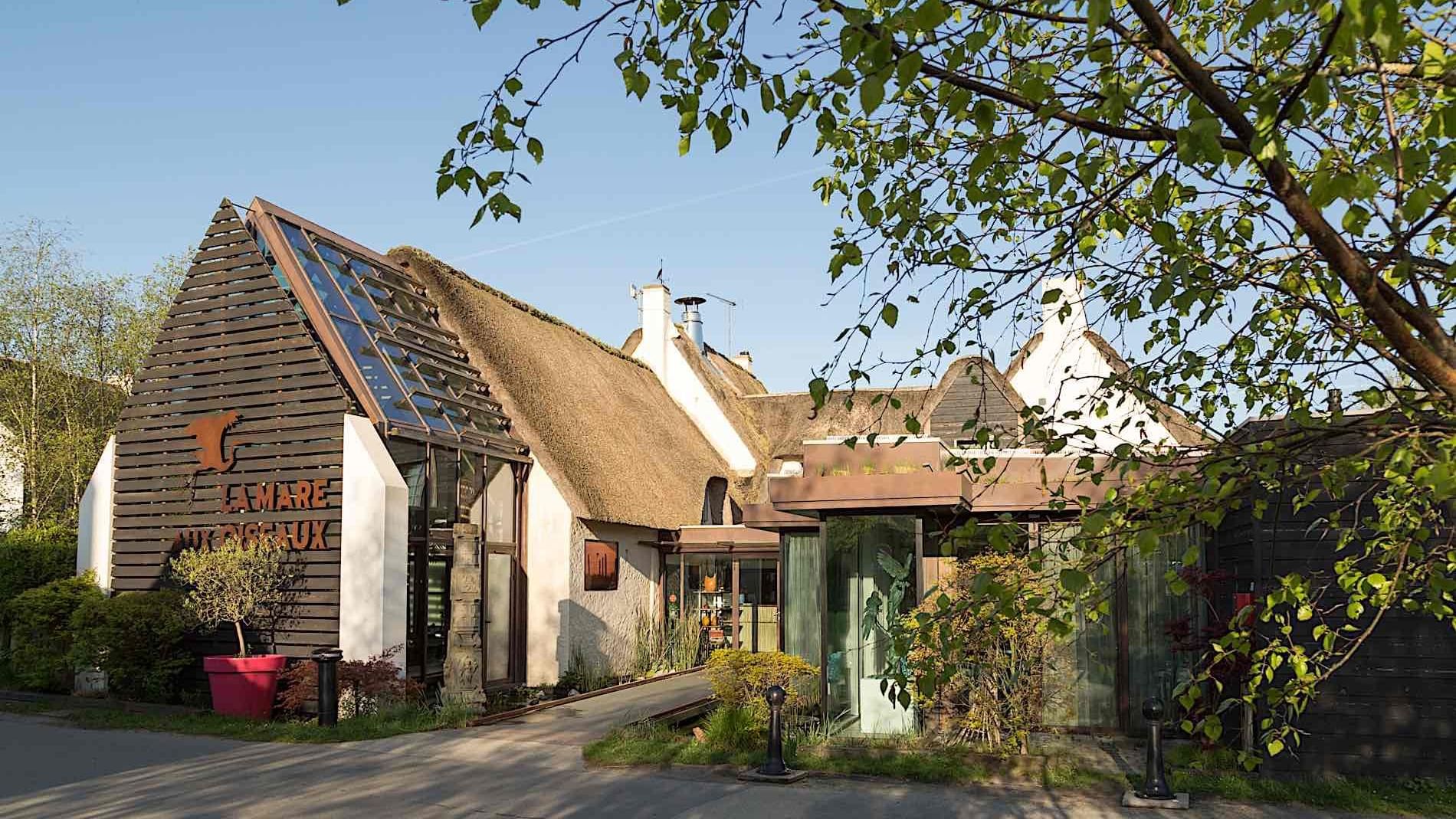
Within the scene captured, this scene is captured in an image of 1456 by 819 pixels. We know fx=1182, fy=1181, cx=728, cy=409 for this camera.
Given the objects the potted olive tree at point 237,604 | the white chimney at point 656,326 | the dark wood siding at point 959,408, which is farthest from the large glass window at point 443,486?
the white chimney at point 656,326

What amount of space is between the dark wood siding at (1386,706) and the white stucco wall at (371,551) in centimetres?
951

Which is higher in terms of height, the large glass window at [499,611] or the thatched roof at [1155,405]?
the thatched roof at [1155,405]

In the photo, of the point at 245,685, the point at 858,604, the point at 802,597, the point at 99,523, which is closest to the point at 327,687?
the point at 245,685

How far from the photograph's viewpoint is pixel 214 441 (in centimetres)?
1546

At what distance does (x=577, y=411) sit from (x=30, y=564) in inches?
346

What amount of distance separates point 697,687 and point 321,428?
6.53 m

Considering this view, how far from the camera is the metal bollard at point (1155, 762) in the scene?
9211 mm

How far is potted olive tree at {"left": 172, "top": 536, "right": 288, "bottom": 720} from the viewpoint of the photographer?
1364 centimetres

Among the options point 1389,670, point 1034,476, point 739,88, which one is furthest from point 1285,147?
point 1034,476

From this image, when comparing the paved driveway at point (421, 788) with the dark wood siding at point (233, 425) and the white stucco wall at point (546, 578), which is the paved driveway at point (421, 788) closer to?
the dark wood siding at point (233, 425)

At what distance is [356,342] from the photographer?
15852 millimetres

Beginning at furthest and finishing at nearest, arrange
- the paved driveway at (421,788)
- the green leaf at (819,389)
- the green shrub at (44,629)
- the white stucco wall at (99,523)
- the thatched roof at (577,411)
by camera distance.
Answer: the thatched roof at (577,411)
the white stucco wall at (99,523)
the green shrub at (44,629)
the paved driveway at (421,788)
the green leaf at (819,389)

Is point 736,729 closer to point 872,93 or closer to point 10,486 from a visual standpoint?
point 872,93

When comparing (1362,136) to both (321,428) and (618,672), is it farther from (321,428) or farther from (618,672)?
(618,672)
